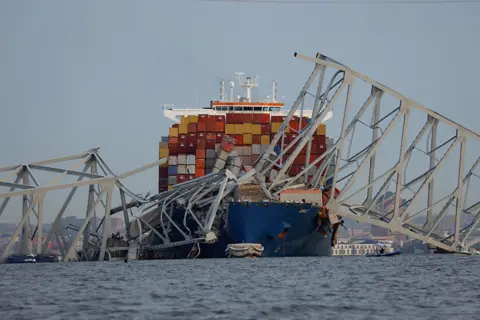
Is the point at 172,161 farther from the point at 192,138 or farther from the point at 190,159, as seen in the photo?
the point at 192,138

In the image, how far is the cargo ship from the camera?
77.4 m

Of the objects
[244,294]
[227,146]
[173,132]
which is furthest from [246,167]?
[244,294]

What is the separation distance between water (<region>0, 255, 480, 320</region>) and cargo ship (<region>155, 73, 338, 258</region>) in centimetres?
2062

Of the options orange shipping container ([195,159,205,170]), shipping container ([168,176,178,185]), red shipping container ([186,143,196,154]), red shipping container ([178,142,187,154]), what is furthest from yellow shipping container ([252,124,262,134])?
shipping container ([168,176,178,185])

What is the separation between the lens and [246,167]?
87.8 m

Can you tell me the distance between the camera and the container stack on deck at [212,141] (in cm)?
9456

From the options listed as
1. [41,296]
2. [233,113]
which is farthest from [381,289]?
[233,113]

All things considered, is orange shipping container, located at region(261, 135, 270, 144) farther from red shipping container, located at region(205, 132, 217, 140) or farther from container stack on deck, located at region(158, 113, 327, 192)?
red shipping container, located at region(205, 132, 217, 140)

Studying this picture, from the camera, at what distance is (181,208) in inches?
3268

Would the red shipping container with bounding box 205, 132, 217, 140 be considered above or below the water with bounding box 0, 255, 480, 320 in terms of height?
above

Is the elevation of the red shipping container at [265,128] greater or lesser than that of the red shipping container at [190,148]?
greater

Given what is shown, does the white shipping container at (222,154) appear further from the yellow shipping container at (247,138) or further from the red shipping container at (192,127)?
the red shipping container at (192,127)

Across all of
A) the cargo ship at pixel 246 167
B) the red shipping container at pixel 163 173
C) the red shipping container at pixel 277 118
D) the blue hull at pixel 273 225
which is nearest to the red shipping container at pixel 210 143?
the cargo ship at pixel 246 167

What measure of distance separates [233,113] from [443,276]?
52.8m
